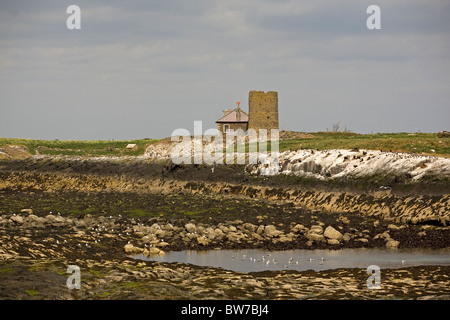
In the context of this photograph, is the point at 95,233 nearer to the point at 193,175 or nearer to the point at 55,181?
the point at 193,175

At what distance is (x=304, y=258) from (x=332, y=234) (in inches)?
184

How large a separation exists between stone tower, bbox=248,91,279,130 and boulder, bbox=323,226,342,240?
49.4 meters

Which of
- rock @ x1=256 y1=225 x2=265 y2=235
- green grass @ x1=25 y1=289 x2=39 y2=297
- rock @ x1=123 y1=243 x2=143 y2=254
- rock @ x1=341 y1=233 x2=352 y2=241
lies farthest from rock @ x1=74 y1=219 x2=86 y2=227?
green grass @ x1=25 y1=289 x2=39 y2=297

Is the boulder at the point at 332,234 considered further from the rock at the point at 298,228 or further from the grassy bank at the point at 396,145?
the grassy bank at the point at 396,145

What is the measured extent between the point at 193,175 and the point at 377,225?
93.2 feet

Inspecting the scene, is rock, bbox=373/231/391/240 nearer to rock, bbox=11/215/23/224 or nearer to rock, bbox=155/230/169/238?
rock, bbox=155/230/169/238

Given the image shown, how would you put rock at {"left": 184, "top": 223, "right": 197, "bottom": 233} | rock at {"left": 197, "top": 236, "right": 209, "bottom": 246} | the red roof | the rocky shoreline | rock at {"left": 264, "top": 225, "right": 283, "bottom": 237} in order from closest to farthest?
1. the rocky shoreline
2. rock at {"left": 197, "top": 236, "right": 209, "bottom": 246}
3. rock at {"left": 264, "top": 225, "right": 283, "bottom": 237}
4. rock at {"left": 184, "top": 223, "right": 197, "bottom": 233}
5. the red roof

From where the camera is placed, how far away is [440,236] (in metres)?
31.1

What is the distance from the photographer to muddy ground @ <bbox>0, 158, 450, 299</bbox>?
65.2 ft

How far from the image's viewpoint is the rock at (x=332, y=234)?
31439 mm

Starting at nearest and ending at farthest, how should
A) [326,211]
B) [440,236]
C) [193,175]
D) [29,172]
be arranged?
[440,236], [326,211], [193,175], [29,172]

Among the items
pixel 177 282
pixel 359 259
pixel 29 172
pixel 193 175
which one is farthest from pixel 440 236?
pixel 29 172

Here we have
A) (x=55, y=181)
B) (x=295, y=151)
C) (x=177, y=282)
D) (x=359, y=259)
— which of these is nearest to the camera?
(x=177, y=282)

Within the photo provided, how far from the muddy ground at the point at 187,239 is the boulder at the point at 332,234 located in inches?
15.5
